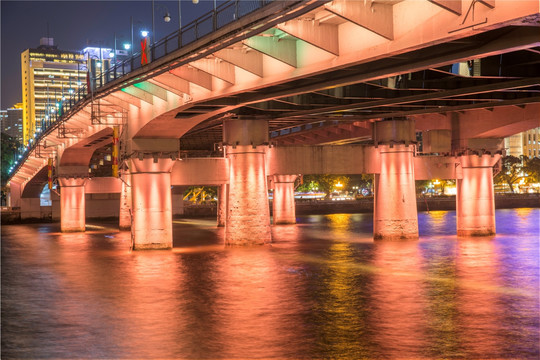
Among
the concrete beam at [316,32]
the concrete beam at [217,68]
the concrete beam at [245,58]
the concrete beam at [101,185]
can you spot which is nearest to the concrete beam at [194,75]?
the concrete beam at [217,68]

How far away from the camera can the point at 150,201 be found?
4862 cm

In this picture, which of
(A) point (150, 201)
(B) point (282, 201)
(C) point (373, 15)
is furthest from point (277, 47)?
(B) point (282, 201)

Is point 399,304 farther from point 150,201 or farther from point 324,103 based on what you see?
point 150,201

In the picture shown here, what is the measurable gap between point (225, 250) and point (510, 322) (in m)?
27.4

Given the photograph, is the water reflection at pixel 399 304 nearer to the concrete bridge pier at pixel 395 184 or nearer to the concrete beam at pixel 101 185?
the concrete bridge pier at pixel 395 184

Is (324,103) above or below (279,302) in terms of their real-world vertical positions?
above

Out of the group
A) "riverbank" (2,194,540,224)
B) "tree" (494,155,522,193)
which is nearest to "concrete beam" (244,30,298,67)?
"riverbank" (2,194,540,224)

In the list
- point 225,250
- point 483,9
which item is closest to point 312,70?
point 483,9

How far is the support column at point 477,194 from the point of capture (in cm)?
5444

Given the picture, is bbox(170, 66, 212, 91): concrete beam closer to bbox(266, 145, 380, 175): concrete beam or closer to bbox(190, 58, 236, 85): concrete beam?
bbox(190, 58, 236, 85): concrete beam

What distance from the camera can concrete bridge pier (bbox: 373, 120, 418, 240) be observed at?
5241 centimetres

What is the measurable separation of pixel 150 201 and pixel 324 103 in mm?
12529

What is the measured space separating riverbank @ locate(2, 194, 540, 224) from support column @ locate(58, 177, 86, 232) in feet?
103

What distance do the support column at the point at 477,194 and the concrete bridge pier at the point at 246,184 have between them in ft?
45.2
